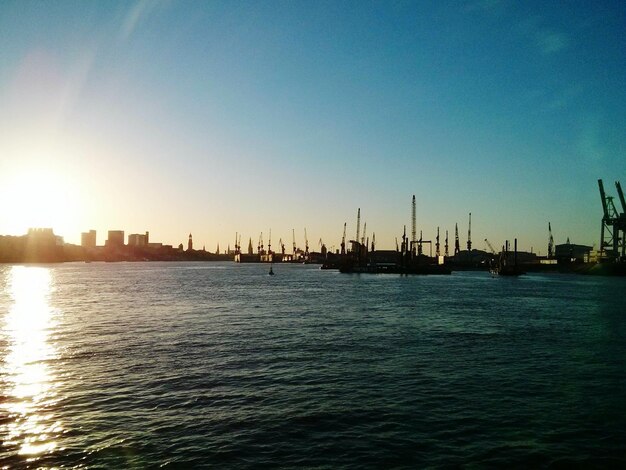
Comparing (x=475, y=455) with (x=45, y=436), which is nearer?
(x=475, y=455)

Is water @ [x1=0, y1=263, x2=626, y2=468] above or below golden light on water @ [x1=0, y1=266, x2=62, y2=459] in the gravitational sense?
above

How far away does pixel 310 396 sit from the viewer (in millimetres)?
21969

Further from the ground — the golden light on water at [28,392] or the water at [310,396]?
the water at [310,396]

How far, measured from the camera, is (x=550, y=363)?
3003cm

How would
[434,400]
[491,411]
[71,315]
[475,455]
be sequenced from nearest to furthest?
1. [475,455]
2. [491,411]
3. [434,400]
4. [71,315]

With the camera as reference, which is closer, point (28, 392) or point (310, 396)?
point (310, 396)

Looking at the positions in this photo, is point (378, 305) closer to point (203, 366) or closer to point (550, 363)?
point (550, 363)

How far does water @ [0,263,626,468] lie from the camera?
624 inches

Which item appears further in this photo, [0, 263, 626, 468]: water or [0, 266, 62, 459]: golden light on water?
[0, 266, 62, 459]: golden light on water

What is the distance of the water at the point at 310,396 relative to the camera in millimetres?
15859

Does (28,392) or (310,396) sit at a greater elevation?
(310,396)

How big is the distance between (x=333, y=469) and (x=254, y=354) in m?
17.3

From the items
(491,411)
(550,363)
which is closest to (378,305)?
(550,363)

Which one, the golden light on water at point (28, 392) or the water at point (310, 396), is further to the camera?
the golden light on water at point (28, 392)
